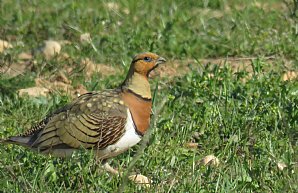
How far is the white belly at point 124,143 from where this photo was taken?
253 inches

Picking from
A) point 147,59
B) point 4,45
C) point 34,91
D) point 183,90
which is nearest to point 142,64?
point 147,59

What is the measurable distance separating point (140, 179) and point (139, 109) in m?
0.54

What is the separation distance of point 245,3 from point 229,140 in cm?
384

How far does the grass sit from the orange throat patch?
0.31m

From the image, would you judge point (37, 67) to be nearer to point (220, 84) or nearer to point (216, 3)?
point (220, 84)

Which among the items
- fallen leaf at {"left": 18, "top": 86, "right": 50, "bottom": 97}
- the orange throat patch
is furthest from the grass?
the orange throat patch

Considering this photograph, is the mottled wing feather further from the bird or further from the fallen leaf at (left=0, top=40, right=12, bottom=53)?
the fallen leaf at (left=0, top=40, right=12, bottom=53)

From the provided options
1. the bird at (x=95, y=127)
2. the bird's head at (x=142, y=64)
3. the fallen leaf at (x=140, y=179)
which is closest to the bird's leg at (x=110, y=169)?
the bird at (x=95, y=127)

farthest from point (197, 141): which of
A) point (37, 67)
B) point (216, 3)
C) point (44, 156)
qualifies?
point (216, 3)

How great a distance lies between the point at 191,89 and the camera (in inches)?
315

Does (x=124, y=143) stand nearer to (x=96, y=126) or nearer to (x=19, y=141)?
(x=96, y=126)

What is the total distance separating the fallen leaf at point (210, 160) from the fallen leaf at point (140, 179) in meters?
0.50

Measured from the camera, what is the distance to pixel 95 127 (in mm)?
6430

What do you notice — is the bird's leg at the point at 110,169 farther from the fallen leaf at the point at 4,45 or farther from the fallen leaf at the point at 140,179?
the fallen leaf at the point at 4,45
